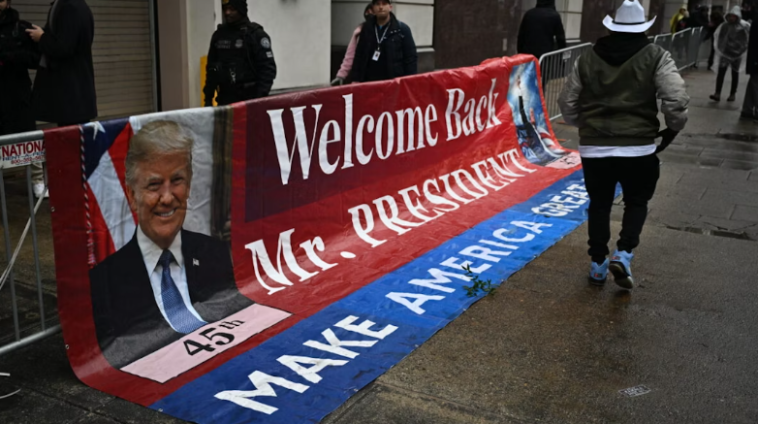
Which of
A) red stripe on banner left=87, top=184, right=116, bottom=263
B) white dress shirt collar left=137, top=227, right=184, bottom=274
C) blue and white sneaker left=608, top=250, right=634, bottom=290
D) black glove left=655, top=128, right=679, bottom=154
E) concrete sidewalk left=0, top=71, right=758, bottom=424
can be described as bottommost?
concrete sidewalk left=0, top=71, right=758, bottom=424

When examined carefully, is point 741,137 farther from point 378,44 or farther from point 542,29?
point 378,44

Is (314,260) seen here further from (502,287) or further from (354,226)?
(502,287)

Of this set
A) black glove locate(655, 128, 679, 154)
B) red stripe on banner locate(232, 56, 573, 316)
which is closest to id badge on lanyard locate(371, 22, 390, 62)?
red stripe on banner locate(232, 56, 573, 316)

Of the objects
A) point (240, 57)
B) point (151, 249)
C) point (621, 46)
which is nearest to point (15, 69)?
point (240, 57)

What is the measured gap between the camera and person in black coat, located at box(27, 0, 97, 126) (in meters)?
6.42

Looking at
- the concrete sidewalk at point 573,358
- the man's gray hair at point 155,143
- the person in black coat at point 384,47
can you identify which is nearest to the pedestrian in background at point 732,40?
the person in black coat at point 384,47

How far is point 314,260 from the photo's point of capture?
5.83 metres

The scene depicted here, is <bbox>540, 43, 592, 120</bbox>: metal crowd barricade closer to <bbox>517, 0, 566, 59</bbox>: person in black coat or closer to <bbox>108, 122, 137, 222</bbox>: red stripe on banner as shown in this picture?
<bbox>517, 0, 566, 59</bbox>: person in black coat

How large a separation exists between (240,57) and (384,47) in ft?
7.09

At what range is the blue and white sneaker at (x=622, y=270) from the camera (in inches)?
216

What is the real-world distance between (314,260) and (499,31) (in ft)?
42.1

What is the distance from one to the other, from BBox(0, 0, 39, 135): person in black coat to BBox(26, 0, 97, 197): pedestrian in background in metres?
0.10

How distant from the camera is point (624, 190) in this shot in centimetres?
557

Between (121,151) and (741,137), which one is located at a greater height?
(121,151)
